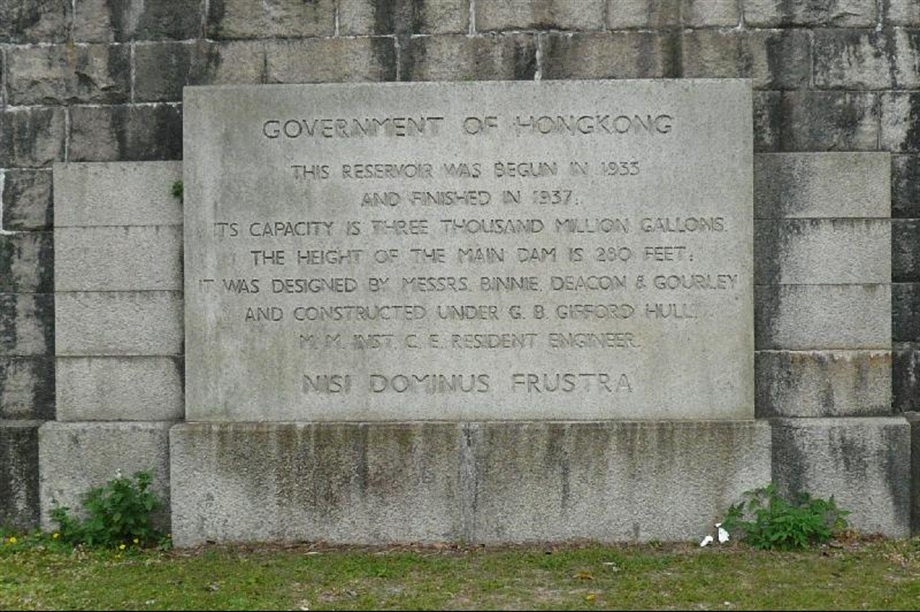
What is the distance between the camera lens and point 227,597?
4730mm

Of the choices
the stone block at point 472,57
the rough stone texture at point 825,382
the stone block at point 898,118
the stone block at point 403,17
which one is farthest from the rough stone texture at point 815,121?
the stone block at point 403,17

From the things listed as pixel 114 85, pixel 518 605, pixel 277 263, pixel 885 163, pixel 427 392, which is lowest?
pixel 518 605

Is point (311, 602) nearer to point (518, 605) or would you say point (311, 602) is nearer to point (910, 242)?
point (518, 605)

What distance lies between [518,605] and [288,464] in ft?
5.62

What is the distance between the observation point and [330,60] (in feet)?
19.6

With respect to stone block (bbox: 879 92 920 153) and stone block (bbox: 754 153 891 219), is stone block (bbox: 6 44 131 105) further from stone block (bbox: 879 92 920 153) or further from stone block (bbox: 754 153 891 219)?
stone block (bbox: 879 92 920 153)

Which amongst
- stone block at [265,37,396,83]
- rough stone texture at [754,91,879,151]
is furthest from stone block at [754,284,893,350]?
stone block at [265,37,396,83]

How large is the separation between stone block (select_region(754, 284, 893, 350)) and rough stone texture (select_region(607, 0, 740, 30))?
5.21 feet

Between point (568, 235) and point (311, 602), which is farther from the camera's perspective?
point (568, 235)

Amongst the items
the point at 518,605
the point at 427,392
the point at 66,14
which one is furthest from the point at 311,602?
the point at 66,14

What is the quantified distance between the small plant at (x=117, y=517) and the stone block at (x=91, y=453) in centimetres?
8

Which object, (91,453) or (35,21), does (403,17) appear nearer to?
(35,21)

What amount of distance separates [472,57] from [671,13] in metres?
1.18

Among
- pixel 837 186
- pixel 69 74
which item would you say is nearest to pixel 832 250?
pixel 837 186
